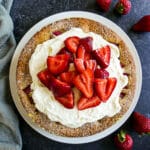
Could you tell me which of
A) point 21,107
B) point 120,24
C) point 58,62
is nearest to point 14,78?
point 21,107

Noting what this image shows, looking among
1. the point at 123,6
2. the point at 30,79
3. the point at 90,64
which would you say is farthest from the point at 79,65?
the point at 123,6

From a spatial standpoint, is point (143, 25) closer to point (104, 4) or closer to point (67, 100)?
→ point (104, 4)

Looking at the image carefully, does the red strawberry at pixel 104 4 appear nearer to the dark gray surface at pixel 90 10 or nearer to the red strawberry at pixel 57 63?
the dark gray surface at pixel 90 10

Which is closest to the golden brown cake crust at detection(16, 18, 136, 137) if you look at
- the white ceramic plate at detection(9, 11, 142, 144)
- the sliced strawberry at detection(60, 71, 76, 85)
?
the white ceramic plate at detection(9, 11, 142, 144)

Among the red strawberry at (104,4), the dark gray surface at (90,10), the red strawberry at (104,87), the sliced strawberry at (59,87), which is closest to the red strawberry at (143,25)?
the dark gray surface at (90,10)

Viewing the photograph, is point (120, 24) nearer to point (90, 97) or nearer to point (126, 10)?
point (126, 10)

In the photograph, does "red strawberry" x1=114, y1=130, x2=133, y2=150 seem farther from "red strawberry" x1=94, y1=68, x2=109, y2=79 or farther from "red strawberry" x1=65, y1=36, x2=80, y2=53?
"red strawberry" x1=65, y1=36, x2=80, y2=53
